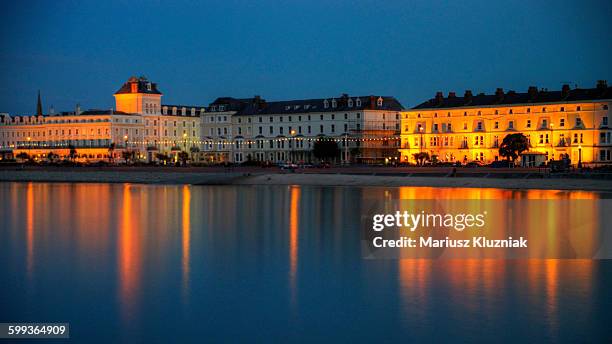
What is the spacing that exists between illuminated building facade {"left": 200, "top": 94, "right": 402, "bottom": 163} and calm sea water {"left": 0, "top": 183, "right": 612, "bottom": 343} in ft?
178

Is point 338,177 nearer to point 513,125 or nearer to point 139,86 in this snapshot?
point 513,125

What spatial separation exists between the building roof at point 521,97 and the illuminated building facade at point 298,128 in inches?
285

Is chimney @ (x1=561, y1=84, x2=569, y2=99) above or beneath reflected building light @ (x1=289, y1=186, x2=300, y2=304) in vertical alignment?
above

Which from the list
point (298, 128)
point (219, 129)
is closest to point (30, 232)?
point (298, 128)

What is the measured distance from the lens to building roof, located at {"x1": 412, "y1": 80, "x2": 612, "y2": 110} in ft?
226

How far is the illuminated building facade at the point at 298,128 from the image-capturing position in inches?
3312

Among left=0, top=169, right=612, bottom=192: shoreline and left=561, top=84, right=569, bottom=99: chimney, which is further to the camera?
left=561, top=84, right=569, bottom=99: chimney

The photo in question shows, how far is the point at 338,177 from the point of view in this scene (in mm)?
57438

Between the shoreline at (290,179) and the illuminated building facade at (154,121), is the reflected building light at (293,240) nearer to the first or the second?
the shoreline at (290,179)

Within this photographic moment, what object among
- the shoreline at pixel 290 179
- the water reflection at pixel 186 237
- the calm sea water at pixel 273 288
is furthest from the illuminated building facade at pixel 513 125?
the calm sea water at pixel 273 288

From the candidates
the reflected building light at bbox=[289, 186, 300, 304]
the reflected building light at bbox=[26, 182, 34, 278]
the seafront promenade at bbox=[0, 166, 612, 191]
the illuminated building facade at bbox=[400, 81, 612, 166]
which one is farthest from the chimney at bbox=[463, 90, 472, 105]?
the reflected building light at bbox=[26, 182, 34, 278]

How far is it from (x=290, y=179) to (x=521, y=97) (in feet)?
87.9

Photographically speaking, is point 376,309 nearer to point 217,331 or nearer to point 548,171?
point 217,331

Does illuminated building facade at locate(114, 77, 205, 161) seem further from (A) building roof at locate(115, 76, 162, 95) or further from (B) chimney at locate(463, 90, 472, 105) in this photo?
(B) chimney at locate(463, 90, 472, 105)
